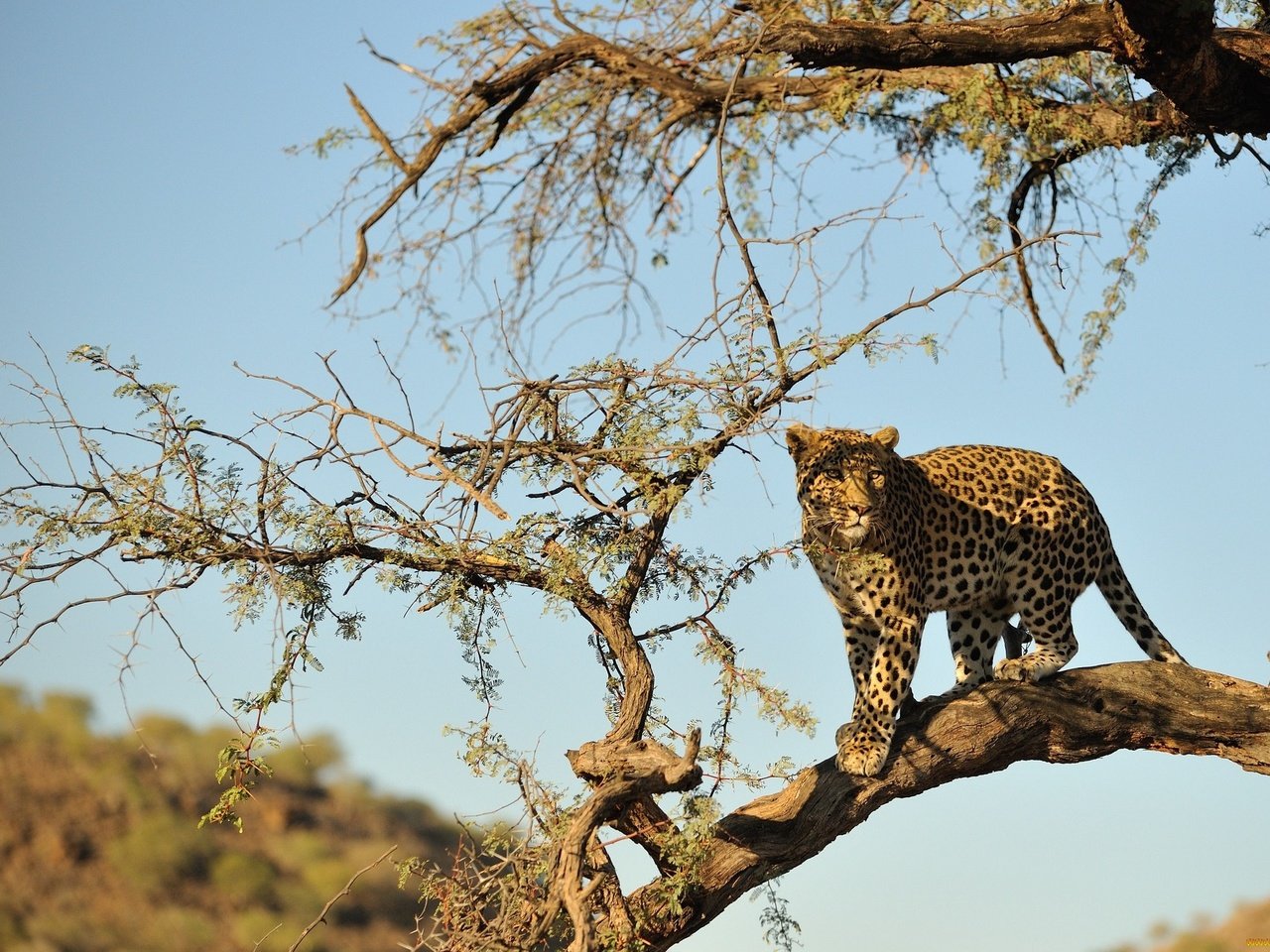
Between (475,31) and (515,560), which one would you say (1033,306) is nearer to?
(475,31)

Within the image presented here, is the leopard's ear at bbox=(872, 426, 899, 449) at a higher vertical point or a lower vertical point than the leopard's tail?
higher

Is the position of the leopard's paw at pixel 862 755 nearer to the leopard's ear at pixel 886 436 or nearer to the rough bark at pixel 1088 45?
the leopard's ear at pixel 886 436

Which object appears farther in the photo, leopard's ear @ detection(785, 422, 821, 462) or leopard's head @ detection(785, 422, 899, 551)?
leopard's ear @ detection(785, 422, 821, 462)

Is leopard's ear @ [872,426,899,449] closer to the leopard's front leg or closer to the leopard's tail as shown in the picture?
the leopard's front leg

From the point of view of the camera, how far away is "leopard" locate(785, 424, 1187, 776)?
5789mm

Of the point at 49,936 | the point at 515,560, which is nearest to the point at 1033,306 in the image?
the point at 515,560

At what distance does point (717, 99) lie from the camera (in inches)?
339

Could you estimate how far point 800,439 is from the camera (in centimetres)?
589

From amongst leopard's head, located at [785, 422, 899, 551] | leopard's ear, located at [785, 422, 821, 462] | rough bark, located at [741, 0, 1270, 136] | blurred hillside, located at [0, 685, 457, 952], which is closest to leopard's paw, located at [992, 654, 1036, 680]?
leopard's head, located at [785, 422, 899, 551]

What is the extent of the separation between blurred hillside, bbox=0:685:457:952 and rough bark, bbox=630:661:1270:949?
383 cm

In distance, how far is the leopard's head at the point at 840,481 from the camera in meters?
5.67

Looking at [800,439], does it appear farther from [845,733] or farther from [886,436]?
[845,733]

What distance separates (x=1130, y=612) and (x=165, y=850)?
7.65m

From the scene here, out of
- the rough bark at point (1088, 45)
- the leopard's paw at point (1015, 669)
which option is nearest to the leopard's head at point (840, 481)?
the leopard's paw at point (1015, 669)
